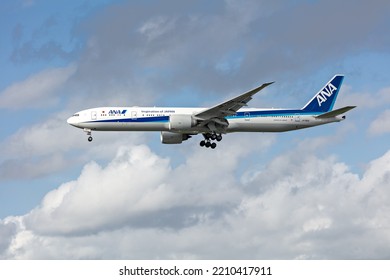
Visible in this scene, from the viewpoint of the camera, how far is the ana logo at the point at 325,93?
251ft

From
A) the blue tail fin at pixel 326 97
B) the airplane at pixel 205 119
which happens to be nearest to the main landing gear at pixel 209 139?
the airplane at pixel 205 119

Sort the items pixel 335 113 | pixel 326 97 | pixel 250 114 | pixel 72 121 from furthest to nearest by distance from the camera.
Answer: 1. pixel 326 97
2. pixel 335 113
3. pixel 250 114
4. pixel 72 121

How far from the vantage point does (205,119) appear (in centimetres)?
6875

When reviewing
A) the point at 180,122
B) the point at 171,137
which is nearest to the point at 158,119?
the point at 180,122

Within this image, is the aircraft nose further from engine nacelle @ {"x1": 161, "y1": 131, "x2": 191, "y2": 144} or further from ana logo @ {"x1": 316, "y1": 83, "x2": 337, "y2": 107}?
ana logo @ {"x1": 316, "y1": 83, "x2": 337, "y2": 107}

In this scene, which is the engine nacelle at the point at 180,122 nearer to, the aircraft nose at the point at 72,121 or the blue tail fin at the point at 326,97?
the aircraft nose at the point at 72,121

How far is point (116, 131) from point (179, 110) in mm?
5821

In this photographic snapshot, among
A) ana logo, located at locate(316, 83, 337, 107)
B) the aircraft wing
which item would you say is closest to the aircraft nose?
the aircraft wing

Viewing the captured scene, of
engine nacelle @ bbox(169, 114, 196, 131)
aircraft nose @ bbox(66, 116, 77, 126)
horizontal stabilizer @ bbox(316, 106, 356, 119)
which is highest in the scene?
horizontal stabilizer @ bbox(316, 106, 356, 119)

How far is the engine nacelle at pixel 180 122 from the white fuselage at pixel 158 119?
1.69 feet

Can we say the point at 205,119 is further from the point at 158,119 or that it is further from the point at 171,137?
the point at 171,137

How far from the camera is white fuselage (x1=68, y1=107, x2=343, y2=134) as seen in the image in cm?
6798

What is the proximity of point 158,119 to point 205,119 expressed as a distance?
4.05 metres
